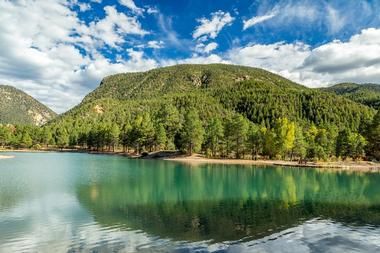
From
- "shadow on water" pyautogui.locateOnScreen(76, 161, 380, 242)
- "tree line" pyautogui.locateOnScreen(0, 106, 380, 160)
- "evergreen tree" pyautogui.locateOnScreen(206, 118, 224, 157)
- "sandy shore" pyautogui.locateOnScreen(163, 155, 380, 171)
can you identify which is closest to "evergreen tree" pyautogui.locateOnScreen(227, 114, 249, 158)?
"tree line" pyautogui.locateOnScreen(0, 106, 380, 160)

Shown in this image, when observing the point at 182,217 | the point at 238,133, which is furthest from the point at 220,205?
the point at 238,133

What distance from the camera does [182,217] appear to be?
109 feet

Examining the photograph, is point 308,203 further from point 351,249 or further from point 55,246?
point 55,246

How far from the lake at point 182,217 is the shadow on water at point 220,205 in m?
0.09

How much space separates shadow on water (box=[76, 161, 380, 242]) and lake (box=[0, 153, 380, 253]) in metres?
0.09

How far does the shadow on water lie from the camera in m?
29.8

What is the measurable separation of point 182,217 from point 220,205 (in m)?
8.19

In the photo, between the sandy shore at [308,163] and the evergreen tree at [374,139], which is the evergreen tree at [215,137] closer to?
the sandy shore at [308,163]

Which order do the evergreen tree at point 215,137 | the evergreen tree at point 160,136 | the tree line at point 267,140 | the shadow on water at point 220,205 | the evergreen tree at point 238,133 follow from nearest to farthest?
the shadow on water at point 220,205
the tree line at point 267,140
the evergreen tree at point 238,133
the evergreen tree at point 215,137
the evergreen tree at point 160,136

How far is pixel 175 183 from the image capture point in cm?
6059

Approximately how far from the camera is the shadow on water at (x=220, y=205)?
29.8 metres

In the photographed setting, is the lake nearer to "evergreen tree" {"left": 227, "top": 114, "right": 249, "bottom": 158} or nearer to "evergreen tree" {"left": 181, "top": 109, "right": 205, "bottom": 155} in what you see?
"evergreen tree" {"left": 227, "top": 114, "right": 249, "bottom": 158}

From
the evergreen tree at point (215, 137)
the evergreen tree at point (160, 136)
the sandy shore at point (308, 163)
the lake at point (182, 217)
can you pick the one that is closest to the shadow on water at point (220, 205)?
the lake at point (182, 217)

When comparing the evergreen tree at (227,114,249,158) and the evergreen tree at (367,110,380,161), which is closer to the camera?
the evergreen tree at (367,110,380,161)
